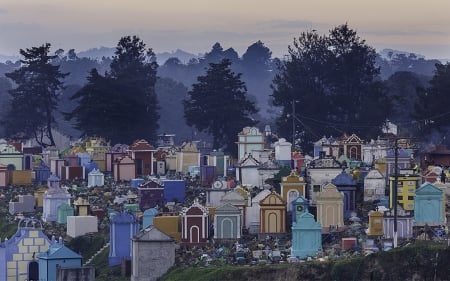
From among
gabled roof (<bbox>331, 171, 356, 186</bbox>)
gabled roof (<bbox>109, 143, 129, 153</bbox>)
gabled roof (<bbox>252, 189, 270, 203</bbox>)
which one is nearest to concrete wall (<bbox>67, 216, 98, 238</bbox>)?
gabled roof (<bbox>252, 189, 270, 203</bbox>)

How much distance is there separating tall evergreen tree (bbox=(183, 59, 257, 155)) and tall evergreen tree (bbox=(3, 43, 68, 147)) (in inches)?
332

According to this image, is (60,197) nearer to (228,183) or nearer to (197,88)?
(228,183)

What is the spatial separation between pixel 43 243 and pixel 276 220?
644 cm

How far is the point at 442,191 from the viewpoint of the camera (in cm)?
4375

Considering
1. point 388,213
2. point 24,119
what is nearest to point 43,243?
point 388,213

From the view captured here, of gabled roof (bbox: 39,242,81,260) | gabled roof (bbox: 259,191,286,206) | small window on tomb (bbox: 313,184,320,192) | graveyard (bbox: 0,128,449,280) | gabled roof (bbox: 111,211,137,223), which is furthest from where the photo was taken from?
small window on tomb (bbox: 313,184,320,192)

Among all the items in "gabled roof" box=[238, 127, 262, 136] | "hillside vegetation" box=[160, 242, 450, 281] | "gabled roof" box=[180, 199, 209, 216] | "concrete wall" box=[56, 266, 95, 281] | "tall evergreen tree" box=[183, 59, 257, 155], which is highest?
"tall evergreen tree" box=[183, 59, 257, 155]

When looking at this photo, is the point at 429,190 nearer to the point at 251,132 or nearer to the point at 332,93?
the point at 251,132

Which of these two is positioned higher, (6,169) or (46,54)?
(46,54)

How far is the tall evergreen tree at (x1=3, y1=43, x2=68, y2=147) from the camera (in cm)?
7281

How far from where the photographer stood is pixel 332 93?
66812mm

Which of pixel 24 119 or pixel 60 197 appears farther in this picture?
pixel 24 119

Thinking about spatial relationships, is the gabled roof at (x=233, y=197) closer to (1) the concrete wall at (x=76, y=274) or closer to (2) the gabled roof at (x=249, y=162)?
(1) the concrete wall at (x=76, y=274)

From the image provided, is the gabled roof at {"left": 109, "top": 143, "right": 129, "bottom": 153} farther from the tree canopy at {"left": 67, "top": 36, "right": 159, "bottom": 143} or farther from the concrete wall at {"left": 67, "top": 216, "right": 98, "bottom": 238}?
the concrete wall at {"left": 67, "top": 216, "right": 98, "bottom": 238}
